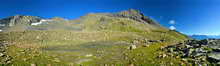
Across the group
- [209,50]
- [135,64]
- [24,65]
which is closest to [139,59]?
[135,64]

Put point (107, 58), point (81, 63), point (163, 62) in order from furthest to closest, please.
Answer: point (107, 58)
point (81, 63)
point (163, 62)

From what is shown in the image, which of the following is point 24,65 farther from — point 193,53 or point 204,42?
point 204,42

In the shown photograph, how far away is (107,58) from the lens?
192 m

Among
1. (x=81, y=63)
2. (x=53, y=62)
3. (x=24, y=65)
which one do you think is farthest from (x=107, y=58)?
(x=24, y=65)

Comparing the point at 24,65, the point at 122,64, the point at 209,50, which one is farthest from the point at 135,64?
Answer: the point at 24,65

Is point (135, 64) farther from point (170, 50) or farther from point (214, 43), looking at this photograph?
point (214, 43)

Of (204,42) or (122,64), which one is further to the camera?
(204,42)

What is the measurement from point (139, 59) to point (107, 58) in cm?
2319

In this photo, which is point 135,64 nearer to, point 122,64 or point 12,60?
point 122,64

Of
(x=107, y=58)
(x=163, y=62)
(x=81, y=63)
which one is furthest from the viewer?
(x=107, y=58)

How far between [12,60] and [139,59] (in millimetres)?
85613

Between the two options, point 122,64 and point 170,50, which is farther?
point 170,50

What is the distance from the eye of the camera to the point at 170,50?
197 meters

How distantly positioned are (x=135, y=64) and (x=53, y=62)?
55.1 meters
